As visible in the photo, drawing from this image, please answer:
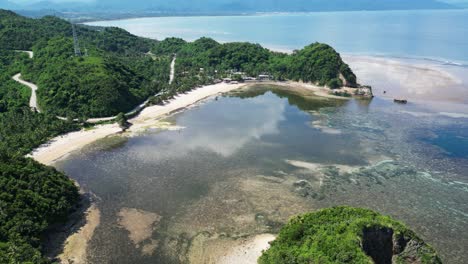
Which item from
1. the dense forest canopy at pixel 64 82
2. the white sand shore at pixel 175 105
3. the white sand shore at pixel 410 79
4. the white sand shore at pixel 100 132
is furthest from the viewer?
the white sand shore at pixel 410 79

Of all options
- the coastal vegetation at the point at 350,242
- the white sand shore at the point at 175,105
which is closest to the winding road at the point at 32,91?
the white sand shore at the point at 175,105

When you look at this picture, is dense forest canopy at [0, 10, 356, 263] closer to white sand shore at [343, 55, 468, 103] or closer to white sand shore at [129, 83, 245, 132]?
white sand shore at [129, 83, 245, 132]

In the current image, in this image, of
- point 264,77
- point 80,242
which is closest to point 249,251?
point 80,242

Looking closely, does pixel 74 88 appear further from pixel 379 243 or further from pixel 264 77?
pixel 379 243

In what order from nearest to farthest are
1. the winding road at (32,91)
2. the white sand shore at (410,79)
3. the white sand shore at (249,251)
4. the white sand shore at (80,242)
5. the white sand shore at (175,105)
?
the white sand shore at (80,242) → the white sand shore at (249,251) → the white sand shore at (175,105) → the winding road at (32,91) → the white sand shore at (410,79)

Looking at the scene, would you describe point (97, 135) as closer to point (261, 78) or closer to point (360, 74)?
point (261, 78)

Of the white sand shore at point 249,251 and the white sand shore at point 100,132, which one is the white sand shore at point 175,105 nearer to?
the white sand shore at point 100,132

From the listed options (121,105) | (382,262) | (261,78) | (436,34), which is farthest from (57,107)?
(436,34)
